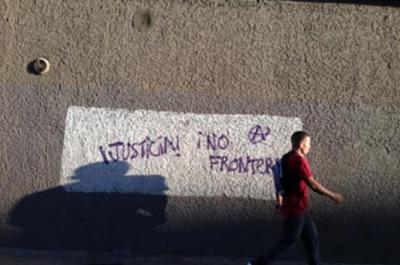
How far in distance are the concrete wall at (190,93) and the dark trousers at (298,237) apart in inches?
29.4

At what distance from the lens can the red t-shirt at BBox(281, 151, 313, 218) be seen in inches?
205

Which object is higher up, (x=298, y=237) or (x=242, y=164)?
(x=242, y=164)

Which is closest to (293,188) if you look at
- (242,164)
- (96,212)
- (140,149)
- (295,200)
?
(295,200)

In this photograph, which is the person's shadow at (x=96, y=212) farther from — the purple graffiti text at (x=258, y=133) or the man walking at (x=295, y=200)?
the man walking at (x=295, y=200)

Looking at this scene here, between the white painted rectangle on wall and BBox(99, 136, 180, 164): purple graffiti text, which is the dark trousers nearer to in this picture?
the white painted rectangle on wall

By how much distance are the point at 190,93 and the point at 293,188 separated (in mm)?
1430

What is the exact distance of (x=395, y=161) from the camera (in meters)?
6.05

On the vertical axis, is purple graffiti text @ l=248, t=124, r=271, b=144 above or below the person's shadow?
above

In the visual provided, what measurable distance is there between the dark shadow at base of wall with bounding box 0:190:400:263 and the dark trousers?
73cm

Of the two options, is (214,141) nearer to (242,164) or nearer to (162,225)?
(242,164)

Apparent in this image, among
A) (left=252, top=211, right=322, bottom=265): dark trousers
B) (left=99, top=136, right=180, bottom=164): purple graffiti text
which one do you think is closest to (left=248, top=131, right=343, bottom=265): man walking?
(left=252, top=211, right=322, bottom=265): dark trousers

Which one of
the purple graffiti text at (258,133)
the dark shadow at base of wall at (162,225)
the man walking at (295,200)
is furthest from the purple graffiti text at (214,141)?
the man walking at (295,200)

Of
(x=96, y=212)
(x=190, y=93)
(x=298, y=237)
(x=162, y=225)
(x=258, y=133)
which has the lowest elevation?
(x=298, y=237)

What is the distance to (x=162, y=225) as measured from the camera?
19.8 feet
